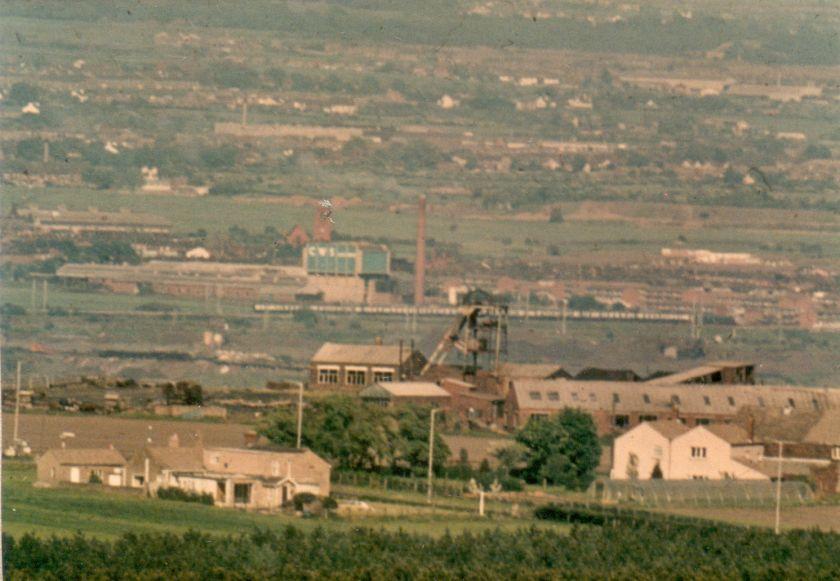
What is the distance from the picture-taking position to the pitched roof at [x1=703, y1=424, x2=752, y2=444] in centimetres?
1664

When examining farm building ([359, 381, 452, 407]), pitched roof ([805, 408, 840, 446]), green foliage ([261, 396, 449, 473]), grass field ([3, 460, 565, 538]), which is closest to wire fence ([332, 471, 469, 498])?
green foliage ([261, 396, 449, 473])

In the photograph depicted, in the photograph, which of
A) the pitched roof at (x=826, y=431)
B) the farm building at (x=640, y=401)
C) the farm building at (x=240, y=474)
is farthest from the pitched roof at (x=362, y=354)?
the farm building at (x=240, y=474)

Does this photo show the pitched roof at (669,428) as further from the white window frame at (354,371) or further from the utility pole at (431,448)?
the white window frame at (354,371)

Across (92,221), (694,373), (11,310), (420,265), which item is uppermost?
(92,221)

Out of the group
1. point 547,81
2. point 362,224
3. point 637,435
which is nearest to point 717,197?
point 547,81

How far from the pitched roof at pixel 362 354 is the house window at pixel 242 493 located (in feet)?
18.2

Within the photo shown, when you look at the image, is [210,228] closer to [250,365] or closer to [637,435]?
[250,365]

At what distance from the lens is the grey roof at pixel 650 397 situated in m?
18.0

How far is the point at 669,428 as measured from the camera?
651 inches

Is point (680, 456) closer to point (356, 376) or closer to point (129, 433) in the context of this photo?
point (129, 433)

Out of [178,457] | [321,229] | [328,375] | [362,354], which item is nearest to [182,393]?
[328,375]

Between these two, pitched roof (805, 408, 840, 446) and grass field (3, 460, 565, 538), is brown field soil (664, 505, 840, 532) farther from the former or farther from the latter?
pitched roof (805, 408, 840, 446)

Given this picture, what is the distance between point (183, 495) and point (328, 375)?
18.3 ft

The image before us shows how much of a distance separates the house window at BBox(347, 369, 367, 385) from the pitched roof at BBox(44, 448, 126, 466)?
15.2ft
